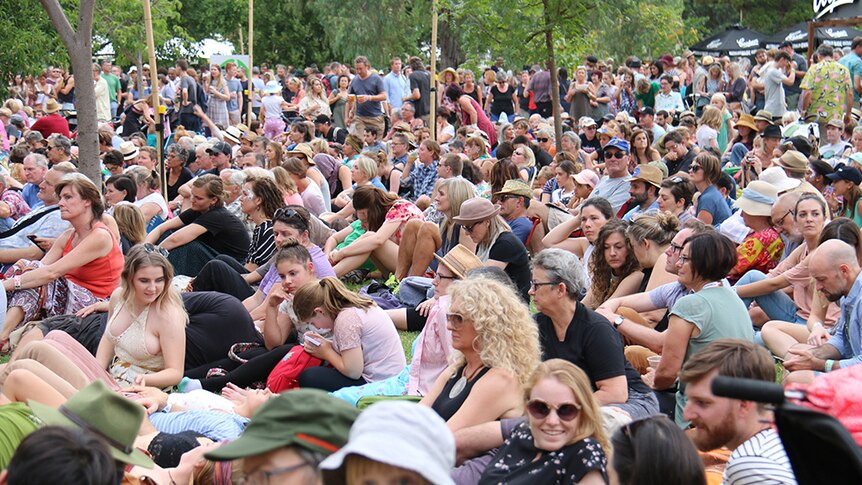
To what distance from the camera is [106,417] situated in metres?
3.51

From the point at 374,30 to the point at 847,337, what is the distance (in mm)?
30729

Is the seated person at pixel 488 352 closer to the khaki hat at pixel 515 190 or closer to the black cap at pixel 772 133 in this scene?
the khaki hat at pixel 515 190

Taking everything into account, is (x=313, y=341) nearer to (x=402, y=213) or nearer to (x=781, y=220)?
(x=402, y=213)

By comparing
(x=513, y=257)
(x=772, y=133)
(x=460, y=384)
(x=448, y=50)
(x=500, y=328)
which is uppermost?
(x=500, y=328)

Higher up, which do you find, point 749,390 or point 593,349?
point 749,390

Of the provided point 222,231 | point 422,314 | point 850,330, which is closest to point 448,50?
point 222,231

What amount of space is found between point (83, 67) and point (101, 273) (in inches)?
133

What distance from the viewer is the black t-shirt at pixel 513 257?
27.2 ft

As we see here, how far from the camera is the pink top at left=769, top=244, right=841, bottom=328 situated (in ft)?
23.7

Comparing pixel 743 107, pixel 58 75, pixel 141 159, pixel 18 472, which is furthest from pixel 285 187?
pixel 58 75

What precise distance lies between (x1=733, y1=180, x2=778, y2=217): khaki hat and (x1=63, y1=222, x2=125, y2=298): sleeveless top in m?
5.17

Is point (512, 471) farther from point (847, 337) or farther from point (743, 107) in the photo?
point (743, 107)

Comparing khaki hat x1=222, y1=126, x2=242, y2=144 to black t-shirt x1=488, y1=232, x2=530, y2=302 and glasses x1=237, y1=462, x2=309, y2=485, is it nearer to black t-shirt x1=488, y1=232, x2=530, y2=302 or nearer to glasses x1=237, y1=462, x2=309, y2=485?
black t-shirt x1=488, y1=232, x2=530, y2=302

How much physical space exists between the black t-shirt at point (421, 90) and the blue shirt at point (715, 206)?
11.0m
